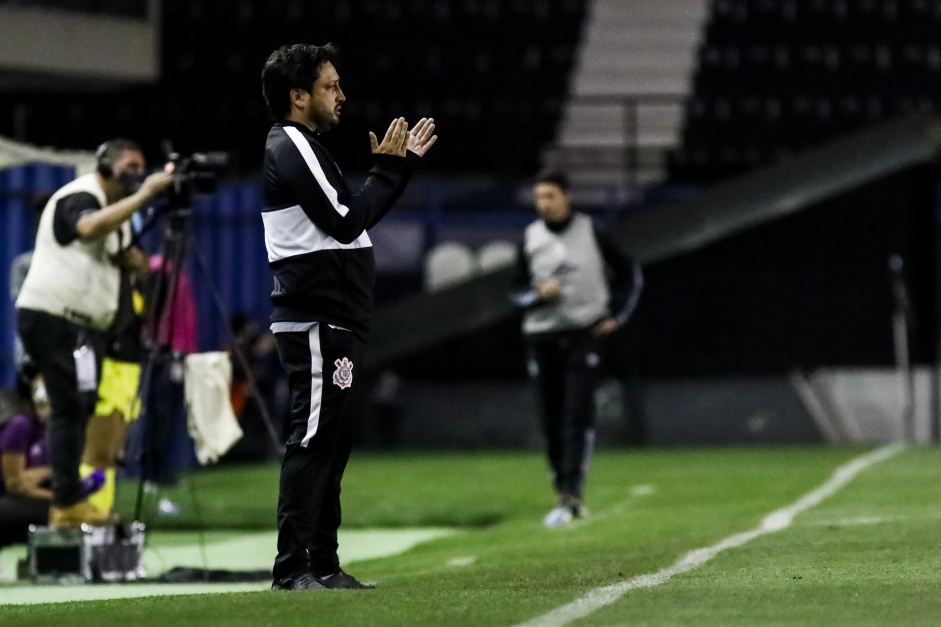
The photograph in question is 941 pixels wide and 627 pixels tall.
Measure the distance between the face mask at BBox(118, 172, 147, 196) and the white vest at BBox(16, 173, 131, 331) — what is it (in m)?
0.11

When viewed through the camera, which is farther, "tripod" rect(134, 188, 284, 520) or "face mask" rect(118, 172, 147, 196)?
"face mask" rect(118, 172, 147, 196)

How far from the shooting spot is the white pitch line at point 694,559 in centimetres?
556

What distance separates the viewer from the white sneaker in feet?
35.5

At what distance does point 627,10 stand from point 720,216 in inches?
266

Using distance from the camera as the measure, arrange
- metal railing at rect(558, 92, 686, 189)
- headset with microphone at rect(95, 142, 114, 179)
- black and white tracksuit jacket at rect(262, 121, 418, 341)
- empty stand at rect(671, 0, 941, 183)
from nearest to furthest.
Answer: black and white tracksuit jacket at rect(262, 121, 418, 341)
headset with microphone at rect(95, 142, 114, 179)
metal railing at rect(558, 92, 686, 189)
empty stand at rect(671, 0, 941, 183)

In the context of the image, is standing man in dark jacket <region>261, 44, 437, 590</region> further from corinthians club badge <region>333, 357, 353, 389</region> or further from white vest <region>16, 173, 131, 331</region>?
white vest <region>16, 173, 131, 331</region>

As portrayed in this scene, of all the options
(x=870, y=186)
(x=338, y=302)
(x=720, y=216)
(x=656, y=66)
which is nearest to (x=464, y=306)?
(x=720, y=216)

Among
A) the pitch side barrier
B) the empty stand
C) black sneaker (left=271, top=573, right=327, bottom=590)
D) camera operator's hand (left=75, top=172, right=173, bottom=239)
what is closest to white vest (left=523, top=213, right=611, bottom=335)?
camera operator's hand (left=75, top=172, right=173, bottom=239)

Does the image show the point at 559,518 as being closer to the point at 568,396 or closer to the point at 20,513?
the point at 568,396

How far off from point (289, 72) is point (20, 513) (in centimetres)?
399

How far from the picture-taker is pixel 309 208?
6.54 meters

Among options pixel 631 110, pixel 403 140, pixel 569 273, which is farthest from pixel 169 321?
pixel 631 110

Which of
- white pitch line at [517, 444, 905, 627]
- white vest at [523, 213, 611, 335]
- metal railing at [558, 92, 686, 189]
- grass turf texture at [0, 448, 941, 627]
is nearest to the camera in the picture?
white pitch line at [517, 444, 905, 627]

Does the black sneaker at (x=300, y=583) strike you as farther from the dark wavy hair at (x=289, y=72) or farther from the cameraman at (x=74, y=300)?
the cameraman at (x=74, y=300)
